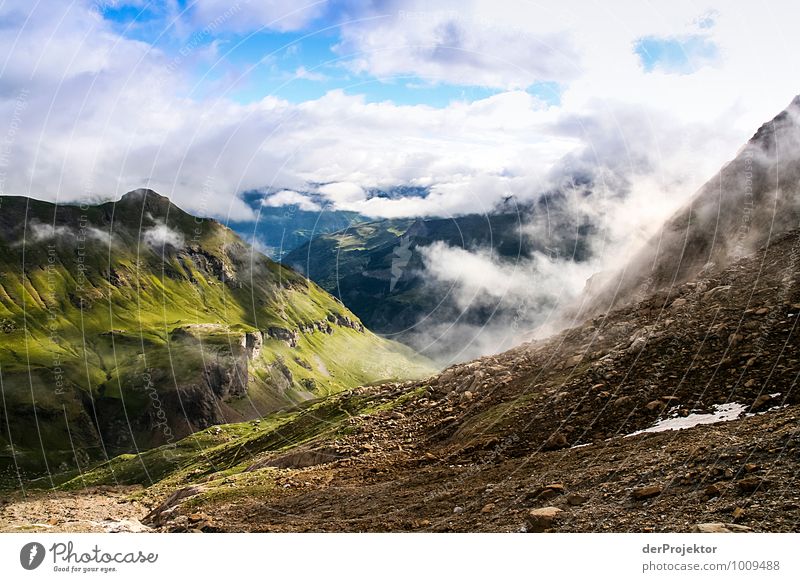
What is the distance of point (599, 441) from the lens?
88.4 feet

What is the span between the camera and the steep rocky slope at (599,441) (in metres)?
19.9

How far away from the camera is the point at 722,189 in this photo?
49531 mm

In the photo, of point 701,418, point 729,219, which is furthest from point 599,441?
point 729,219

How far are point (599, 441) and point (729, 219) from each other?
1143 inches

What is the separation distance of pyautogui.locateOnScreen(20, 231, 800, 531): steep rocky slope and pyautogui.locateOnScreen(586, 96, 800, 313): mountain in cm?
430

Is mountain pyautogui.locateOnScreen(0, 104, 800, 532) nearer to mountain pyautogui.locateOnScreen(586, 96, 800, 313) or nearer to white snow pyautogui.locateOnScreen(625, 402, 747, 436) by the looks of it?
white snow pyautogui.locateOnScreen(625, 402, 747, 436)

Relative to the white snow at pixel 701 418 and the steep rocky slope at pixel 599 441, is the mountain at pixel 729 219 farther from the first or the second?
the white snow at pixel 701 418

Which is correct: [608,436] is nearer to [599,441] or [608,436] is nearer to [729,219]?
[599,441]

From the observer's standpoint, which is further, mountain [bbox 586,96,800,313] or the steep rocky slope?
mountain [bbox 586,96,800,313]

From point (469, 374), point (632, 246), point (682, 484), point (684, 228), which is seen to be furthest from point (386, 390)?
point (682, 484)

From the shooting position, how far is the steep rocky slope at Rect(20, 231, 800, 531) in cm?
1988

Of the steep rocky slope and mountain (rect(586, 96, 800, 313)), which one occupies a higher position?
mountain (rect(586, 96, 800, 313))

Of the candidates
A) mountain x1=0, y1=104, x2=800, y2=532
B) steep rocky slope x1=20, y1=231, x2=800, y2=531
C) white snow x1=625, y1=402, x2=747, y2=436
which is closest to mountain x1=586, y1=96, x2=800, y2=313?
mountain x1=0, y1=104, x2=800, y2=532
